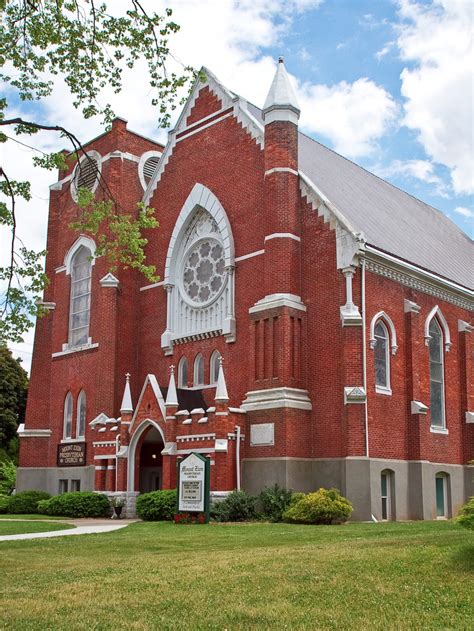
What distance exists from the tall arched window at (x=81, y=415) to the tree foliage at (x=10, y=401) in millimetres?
21519

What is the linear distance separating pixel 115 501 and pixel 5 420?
2912 cm

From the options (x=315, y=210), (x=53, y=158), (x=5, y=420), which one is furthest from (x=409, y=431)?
(x=5, y=420)

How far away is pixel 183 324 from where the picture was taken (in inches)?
1289

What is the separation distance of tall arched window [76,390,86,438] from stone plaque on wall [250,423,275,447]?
35.7 feet

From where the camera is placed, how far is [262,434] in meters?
26.8

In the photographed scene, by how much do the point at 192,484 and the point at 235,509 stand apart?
1.95 m

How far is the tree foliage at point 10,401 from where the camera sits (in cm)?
5594

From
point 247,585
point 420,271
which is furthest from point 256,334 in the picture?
point 247,585

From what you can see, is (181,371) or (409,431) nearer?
(409,431)

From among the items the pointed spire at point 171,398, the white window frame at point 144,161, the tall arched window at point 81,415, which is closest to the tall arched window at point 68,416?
the tall arched window at point 81,415

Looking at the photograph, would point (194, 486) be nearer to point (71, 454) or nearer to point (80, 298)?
point (71, 454)

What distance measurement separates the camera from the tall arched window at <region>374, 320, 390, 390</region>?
2786 centimetres

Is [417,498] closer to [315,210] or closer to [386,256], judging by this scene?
[386,256]

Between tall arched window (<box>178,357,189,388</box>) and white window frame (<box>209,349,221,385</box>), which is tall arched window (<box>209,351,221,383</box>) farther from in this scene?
tall arched window (<box>178,357,189,388</box>)
